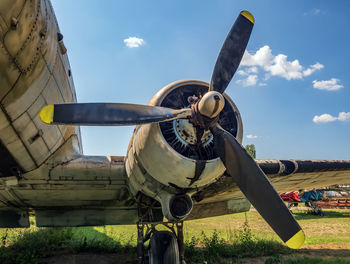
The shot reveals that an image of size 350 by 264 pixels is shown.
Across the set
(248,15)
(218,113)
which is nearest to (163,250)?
(218,113)

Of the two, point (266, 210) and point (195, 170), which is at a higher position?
point (195, 170)

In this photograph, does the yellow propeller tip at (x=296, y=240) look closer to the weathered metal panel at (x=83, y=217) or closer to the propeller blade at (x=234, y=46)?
the propeller blade at (x=234, y=46)

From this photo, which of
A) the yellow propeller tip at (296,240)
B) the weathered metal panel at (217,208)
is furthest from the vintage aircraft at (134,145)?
the weathered metal panel at (217,208)

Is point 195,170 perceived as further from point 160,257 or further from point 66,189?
point 66,189

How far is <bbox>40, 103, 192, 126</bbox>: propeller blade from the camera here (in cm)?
351

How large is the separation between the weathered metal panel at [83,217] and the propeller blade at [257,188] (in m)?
4.16

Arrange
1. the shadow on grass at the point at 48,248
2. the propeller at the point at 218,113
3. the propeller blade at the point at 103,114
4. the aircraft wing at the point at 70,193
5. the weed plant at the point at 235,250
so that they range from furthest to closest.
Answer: the shadow on grass at the point at 48,248 → the weed plant at the point at 235,250 → the aircraft wing at the point at 70,193 → the propeller at the point at 218,113 → the propeller blade at the point at 103,114

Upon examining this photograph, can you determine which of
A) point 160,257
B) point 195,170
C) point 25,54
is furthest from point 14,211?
point 195,170

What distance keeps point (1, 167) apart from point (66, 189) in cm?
145

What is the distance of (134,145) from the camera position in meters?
5.06

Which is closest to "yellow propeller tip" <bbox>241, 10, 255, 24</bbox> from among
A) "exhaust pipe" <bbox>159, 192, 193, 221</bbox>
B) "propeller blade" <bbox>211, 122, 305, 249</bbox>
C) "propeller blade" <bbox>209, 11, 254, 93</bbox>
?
"propeller blade" <bbox>209, 11, 254, 93</bbox>

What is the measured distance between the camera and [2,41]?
367 cm

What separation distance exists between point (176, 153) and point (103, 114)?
4.50 ft

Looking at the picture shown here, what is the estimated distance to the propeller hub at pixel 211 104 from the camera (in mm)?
4117
